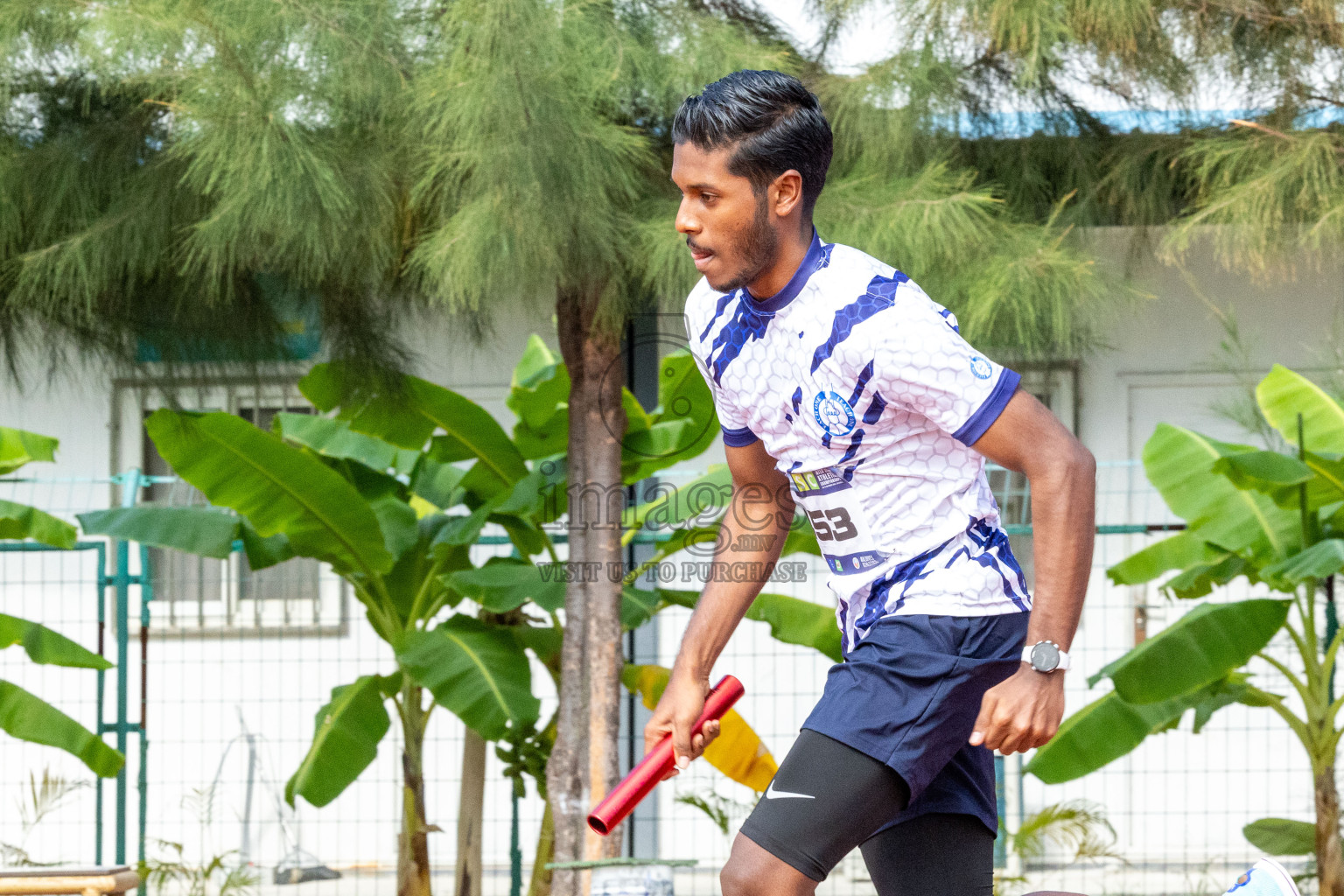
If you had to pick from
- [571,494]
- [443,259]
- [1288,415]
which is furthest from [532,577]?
[1288,415]

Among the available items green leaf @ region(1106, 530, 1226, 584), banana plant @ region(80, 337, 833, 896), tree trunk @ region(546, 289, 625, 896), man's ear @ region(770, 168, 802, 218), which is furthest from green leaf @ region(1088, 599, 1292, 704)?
man's ear @ region(770, 168, 802, 218)

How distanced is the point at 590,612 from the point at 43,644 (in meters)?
1.88

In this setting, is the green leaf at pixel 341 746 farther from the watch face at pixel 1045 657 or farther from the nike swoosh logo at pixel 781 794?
the watch face at pixel 1045 657

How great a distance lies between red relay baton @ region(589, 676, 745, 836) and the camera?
1.71 metres

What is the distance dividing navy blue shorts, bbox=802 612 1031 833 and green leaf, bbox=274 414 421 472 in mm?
3154

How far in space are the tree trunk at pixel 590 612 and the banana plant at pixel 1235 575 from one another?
145 cm

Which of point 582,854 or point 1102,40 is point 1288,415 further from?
point 582,854

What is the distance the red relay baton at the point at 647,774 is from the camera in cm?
171

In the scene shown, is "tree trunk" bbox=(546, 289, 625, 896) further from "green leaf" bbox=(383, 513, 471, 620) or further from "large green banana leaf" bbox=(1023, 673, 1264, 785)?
"large green banana leaf" bbox=(1023, 673, 1264, 785)

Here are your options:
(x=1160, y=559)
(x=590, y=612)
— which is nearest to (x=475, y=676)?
(x=590, y=612)

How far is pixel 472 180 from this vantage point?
3111mm

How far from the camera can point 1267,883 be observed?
1844 mm

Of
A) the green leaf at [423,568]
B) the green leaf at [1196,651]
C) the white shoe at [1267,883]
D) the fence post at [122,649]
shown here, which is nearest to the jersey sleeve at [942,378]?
the white shoe at [1267,883]

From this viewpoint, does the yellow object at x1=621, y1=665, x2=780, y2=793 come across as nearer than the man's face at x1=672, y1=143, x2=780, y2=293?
No
